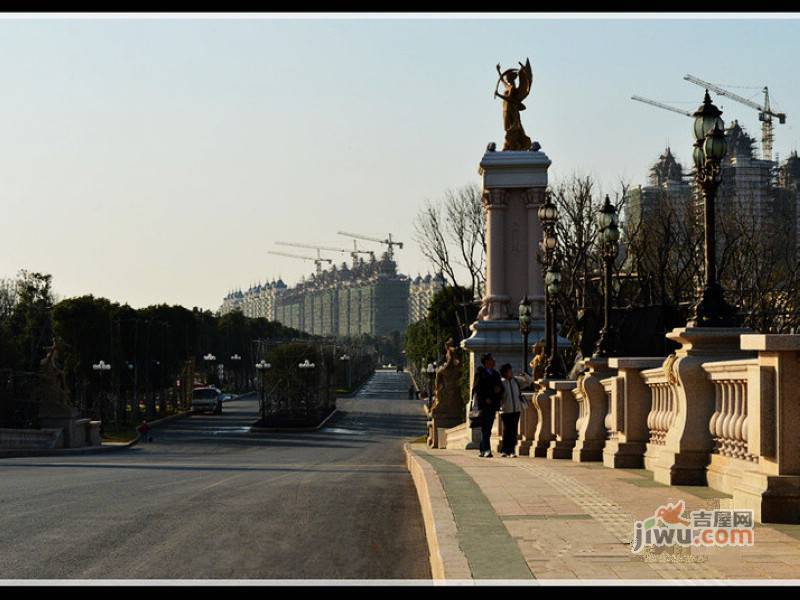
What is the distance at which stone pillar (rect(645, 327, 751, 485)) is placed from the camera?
15641mm

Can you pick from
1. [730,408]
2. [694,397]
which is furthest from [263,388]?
[730,408]

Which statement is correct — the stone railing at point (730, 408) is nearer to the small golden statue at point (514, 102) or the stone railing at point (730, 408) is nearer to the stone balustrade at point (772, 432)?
the stone balustrade at point (772, 432)

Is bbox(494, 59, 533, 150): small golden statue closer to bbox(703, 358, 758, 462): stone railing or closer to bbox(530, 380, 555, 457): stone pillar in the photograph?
bbox(530, 380, 555, 457): stone pillar

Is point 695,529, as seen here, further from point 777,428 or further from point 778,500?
point 777,428

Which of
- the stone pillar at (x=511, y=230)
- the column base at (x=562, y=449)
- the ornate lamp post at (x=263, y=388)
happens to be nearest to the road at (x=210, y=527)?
the column base at (x=562, y=449)

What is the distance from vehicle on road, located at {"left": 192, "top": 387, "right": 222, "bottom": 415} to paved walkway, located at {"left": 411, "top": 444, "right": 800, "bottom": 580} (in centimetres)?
9843

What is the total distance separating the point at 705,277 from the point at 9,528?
8368mm

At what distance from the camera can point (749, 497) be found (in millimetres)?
12547

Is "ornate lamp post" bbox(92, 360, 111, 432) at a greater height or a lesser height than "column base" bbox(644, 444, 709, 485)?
greater

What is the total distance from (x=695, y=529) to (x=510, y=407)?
14707mm

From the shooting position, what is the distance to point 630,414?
20.1 metres

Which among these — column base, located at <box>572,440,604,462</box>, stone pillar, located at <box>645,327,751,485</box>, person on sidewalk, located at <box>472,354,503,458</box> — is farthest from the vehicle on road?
stone pillar, located at <box>645,327,751,485</box>

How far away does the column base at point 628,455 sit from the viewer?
20.0 metres
